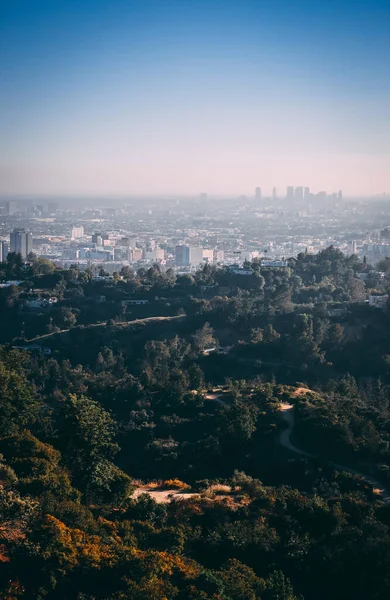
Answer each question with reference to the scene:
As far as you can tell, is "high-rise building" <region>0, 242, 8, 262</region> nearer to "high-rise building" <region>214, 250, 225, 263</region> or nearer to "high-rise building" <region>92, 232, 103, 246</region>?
"high-rise building" <region>92, 232, 103, 246</region>

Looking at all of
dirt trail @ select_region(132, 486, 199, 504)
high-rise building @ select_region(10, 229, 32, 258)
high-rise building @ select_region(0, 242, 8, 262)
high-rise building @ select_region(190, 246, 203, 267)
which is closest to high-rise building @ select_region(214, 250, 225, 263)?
high-rise building @ select_region(190, 246, 203, 267)

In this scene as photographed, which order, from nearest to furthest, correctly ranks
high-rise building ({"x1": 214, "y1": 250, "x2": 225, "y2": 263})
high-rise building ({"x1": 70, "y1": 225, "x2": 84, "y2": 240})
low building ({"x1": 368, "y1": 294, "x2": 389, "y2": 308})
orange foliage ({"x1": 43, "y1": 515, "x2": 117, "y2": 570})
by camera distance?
orange foliage ({"x1": 43, "y1": 515, "x2": 117, "y2": 570}) < low building ({"x1": 368, "y1": 294, "x2": 389, "y2": 308}) < high-rise building ({"x1": 214, "y1": 250, "x2": 225, "y2": 263}) < high-rise building ({"x1": 70, "y1": 225, "x2": 84, "y2": 240})

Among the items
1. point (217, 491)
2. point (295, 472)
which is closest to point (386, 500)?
point (295, 472)

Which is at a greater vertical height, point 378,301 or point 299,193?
point 299,193

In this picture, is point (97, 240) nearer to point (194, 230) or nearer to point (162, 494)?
point (194, 230)

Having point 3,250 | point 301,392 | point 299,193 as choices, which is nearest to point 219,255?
point 3,250

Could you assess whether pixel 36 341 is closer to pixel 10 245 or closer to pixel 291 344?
pixel 291 344
